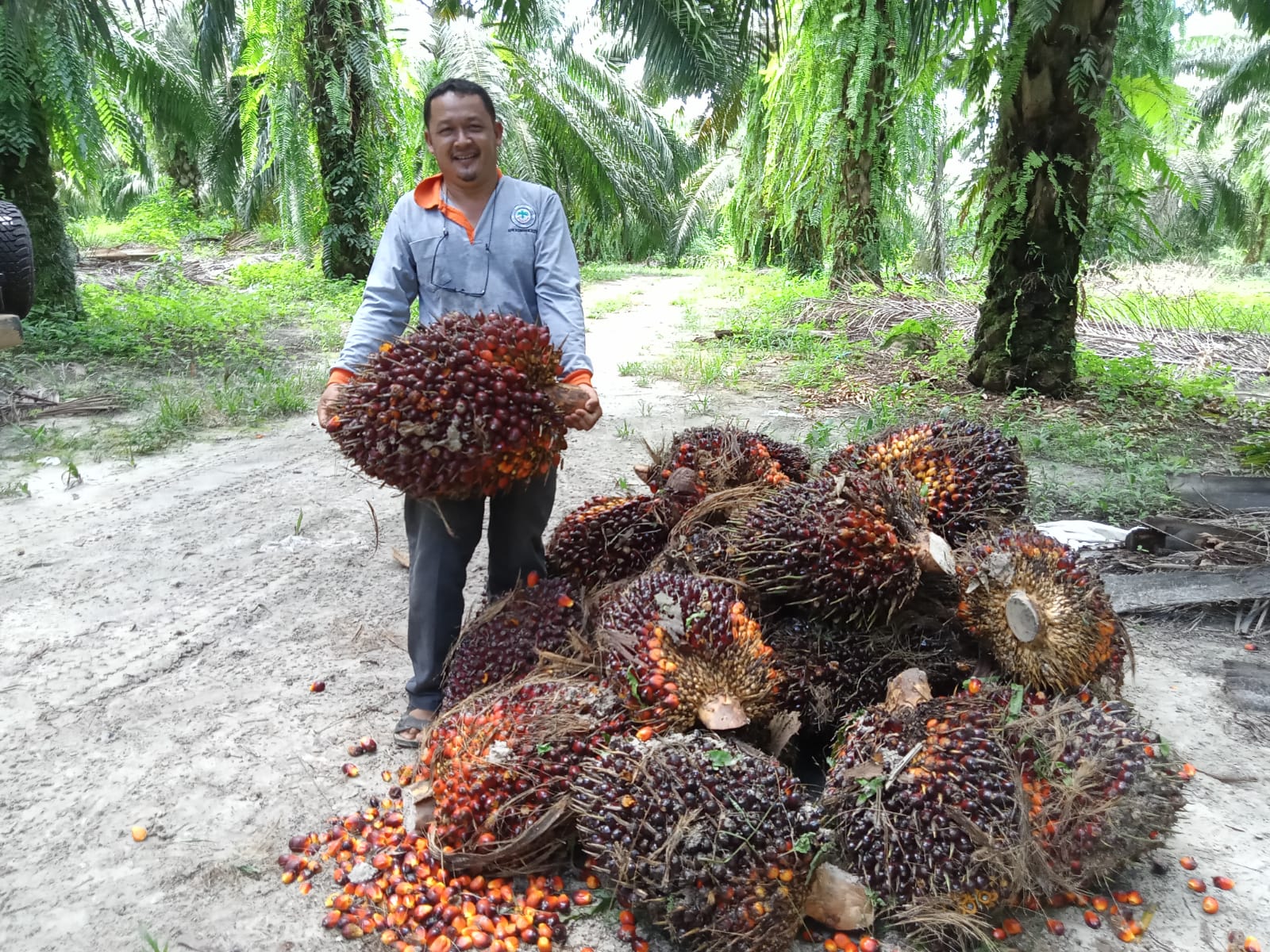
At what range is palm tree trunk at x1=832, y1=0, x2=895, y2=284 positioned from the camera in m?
8.59

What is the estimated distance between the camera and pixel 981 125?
6652mm

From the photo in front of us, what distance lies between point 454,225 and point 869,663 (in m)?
1.90

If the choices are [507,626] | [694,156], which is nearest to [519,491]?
[507,626]

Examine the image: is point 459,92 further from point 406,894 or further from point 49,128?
point 49,128

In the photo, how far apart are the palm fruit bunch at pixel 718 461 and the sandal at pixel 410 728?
1159mm

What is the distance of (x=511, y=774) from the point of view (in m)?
2.02

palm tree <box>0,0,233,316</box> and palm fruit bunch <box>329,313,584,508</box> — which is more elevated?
palm tree <box>0,0,233,316</box>

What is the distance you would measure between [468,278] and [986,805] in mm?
2139

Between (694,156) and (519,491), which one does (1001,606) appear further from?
(694,156)

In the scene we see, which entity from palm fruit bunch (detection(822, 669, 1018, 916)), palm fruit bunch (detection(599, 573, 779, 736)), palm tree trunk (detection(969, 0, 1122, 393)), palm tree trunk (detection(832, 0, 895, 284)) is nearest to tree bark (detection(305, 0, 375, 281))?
palm tree trunk (detection(832, 0, 895, 284))

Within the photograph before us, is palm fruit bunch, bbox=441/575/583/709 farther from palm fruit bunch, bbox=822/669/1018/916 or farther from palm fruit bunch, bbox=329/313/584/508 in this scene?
palm fruit bunch, bbox=822/669/1018/916

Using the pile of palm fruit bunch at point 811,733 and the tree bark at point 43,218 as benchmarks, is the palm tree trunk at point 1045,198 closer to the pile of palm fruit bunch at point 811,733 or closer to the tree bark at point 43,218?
the pile of palm fruit bunch at point 811,733

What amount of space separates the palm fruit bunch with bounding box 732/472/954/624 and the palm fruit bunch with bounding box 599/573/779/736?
229 mm

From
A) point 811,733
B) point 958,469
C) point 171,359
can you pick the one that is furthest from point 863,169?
point 811,733
